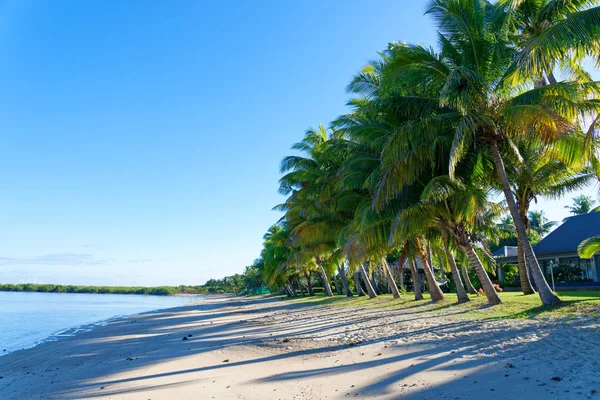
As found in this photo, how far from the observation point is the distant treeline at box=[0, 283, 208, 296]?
138250 millimetres

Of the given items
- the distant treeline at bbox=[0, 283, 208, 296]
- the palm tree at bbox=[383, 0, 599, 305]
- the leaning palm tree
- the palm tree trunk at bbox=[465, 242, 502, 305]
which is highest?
the palm tree at bbox=[383, 0, 599, 305]

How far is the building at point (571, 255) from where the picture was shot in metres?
22.0

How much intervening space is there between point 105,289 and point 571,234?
149718 millimetres

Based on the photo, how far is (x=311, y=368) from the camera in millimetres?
6926

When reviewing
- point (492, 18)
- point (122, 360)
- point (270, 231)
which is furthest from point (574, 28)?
point (270, 231)

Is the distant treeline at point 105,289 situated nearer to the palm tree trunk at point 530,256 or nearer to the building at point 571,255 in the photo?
the building at point 571,255

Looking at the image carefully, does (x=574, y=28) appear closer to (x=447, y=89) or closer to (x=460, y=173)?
(x=447, y=89)

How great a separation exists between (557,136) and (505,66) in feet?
9.10

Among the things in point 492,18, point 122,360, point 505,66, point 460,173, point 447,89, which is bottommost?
point 122,360

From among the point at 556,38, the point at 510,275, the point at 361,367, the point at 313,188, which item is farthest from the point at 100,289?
the point at 556,38

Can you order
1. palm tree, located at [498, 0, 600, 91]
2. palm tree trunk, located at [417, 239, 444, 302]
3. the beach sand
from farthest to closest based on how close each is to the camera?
palm tree trunk, located at [417, 239, 444, 302]
palm tree, located at [498, 0, 600, 91]
the beach sand

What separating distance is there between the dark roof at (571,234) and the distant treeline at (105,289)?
12327 cm

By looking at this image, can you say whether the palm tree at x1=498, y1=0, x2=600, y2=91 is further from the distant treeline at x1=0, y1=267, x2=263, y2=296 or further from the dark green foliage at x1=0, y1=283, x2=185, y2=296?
the dark green foliage at x1=0, y1=283, x2=185, y2=296

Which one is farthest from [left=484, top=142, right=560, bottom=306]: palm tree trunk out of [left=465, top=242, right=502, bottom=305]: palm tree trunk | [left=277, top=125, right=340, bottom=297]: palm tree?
[left=277, top=125, right=340, bottom=297]: palm tree
